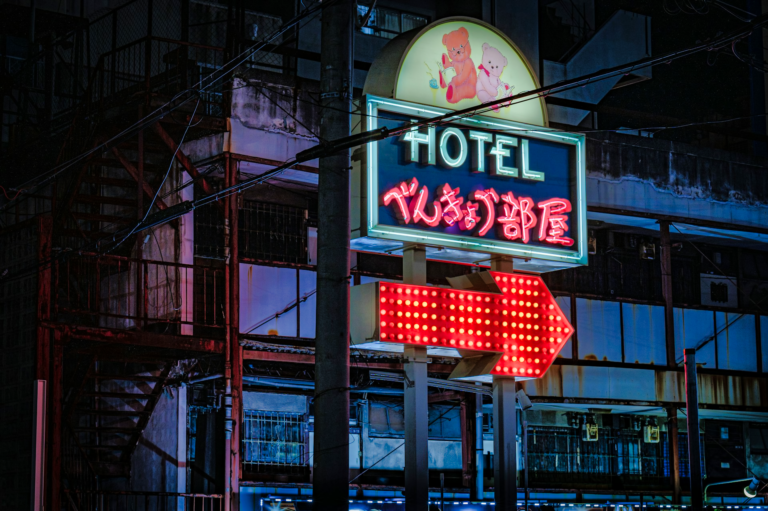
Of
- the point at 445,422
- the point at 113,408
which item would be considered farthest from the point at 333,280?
the point at 445,422

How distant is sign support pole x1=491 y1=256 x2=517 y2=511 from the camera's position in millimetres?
16219

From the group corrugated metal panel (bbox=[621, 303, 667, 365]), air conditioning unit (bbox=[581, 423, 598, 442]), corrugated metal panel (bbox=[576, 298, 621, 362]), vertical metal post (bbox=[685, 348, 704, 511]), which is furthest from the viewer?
air conditioning unit (bbox=[581, 423, 598, 442])

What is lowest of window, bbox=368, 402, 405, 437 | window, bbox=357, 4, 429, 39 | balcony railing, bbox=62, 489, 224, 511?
balcony railing, bbox=62, 489, 224, 511

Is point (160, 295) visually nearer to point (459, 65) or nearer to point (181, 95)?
point (181, 95)

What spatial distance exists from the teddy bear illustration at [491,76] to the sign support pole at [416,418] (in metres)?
2.81

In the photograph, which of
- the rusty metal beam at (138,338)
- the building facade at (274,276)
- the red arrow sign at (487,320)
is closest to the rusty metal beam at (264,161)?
the building facade at (274,276)

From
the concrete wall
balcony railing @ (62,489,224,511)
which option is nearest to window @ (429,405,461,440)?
the concrete wall

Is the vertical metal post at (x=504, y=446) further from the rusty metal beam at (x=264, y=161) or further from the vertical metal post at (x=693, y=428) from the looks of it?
the rusty metal beam at (x=264, y=161)

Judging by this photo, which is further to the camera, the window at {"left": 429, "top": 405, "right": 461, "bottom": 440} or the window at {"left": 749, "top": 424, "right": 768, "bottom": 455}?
the window at {"left": 749, "top": 424, "right": 768, "bottom": 455}

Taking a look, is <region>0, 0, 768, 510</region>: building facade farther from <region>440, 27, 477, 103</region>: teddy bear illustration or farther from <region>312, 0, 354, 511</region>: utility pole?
<region>312, 0, 354, 511</region>: utility pole

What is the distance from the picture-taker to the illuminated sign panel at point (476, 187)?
15.6 metres

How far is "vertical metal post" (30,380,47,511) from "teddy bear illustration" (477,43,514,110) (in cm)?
827

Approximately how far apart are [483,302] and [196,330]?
6.66m

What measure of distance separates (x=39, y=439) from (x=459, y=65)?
876cm
